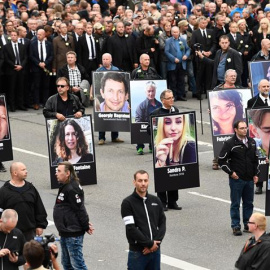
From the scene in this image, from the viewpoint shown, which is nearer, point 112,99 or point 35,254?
point 35,254

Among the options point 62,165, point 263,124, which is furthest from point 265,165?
point 62,165

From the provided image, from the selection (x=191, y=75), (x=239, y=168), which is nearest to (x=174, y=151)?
(x=239, y=168)

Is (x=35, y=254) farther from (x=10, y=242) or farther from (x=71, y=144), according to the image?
(x=71, y=144)

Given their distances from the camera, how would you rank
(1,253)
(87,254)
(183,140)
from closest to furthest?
1. (1,253)
2. (87,254)
3. (183,140)

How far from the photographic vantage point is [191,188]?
20.8 m

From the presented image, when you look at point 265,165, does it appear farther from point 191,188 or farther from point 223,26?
point 223,26

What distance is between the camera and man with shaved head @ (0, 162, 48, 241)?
50.0 feet

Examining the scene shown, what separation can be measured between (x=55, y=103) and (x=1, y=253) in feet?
24.7

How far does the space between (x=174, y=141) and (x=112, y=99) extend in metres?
4.95

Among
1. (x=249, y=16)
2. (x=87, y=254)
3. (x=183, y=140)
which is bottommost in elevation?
(x=87, y=254)

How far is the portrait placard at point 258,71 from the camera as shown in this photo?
24172 millimetres

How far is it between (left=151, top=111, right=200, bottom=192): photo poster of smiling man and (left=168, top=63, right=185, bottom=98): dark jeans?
10.2m

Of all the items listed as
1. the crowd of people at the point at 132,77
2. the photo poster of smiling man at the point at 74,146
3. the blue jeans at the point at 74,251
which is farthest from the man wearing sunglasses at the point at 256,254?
the photo poster of smiling man at the point at 74,146

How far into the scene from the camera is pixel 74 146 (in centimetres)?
2089
